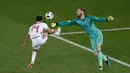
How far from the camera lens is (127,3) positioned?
31.2 metres

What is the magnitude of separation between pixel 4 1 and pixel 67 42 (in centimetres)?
862

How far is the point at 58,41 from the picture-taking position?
24.9 m

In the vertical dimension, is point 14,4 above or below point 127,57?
above

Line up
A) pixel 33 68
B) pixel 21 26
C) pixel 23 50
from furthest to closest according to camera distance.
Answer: pixel 21 26, pixel 23 50, pixel 33 68

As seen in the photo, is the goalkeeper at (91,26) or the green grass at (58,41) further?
the green grass at (58,41)

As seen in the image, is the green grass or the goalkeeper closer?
the goalkeeper

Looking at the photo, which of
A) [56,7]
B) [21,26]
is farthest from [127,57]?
[56,7]

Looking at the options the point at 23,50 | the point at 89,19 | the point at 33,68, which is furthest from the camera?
the point at 23,50

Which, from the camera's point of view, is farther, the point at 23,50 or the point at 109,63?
the point at 23,50

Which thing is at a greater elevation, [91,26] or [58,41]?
[91,26]

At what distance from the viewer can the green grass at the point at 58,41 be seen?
841 inches

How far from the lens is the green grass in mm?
21359

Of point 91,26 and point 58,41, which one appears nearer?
point 91,26

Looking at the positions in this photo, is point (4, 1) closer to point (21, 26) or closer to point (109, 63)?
point (21, 26)
